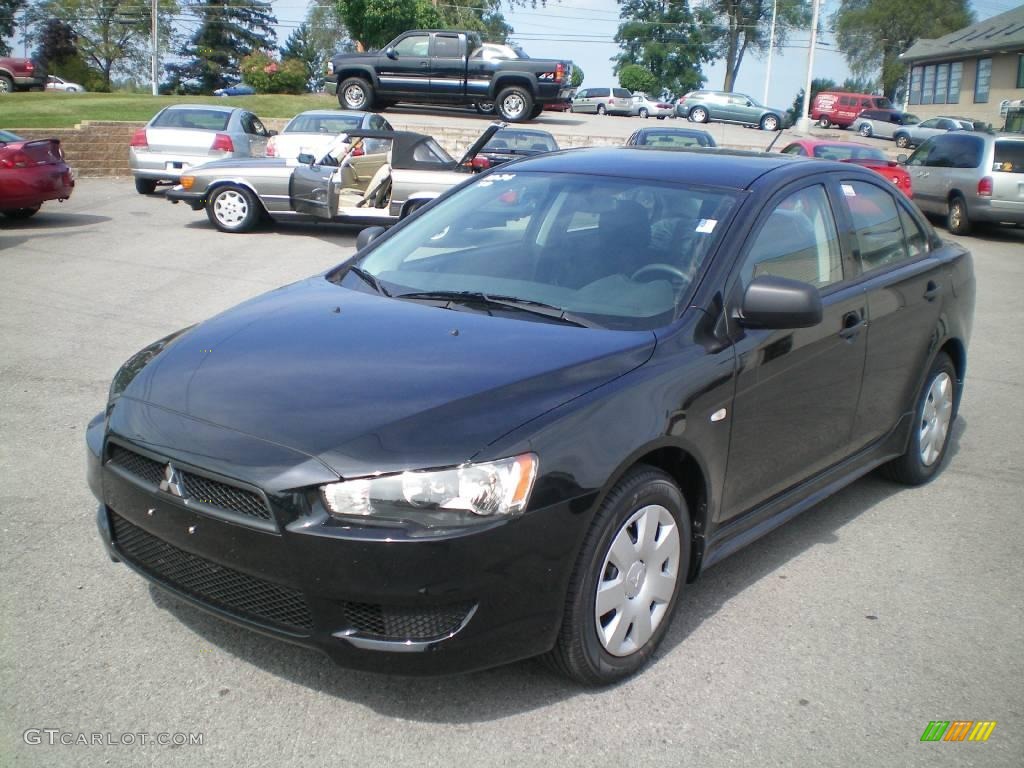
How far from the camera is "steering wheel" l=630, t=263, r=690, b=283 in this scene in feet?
12.8

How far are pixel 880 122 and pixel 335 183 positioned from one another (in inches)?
1787

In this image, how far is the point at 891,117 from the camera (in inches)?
2101

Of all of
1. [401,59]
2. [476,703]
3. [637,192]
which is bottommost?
[476,703]

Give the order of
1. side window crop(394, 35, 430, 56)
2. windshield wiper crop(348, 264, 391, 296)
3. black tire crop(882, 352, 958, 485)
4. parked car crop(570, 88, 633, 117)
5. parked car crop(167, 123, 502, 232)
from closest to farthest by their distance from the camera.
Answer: windshield wiper crop(348, 264, 391, 296) < black tire crop(882, 352, 958, 485) < parked car crop(167, 123, 502, 232) < side window crop(394, 35, 430, 56) < parked car crop(570, 88, 633, 117)

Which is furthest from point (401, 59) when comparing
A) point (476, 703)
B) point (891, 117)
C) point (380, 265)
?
point (891, 117)

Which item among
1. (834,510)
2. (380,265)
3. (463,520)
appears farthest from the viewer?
(834,510)

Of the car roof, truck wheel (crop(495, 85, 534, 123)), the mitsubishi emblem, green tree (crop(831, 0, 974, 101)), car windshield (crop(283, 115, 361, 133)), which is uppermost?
green tree (crop(831, 0, 974, 101))

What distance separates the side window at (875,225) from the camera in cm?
475

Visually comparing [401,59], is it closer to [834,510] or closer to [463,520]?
[834,510]

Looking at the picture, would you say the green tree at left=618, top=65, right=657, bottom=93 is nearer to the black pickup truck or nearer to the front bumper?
the black pickup truck

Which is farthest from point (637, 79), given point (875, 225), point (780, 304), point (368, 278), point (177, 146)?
point (780, 304)

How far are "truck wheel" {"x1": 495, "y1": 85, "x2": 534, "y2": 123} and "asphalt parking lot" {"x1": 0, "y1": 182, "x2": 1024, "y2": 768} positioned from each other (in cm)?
2444

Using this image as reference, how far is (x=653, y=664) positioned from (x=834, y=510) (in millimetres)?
1991

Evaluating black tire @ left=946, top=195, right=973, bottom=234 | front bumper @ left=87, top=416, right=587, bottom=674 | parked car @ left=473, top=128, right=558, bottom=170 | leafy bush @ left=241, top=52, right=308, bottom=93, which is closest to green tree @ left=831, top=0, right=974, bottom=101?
leafy bush @ left=241, top=52, right=308, bottom=93
